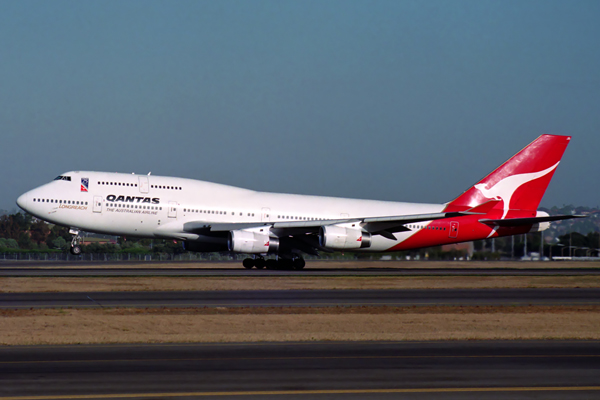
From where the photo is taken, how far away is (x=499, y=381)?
11.9 metres

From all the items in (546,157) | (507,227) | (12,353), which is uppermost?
(546,157)

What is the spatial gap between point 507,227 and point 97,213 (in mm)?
25529

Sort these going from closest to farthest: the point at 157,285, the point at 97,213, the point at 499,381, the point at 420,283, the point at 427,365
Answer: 1. the point at 499,381
2. the point at 427,365
3. the point at 157,285
4. the point at 420,283
5. the point at 97,213

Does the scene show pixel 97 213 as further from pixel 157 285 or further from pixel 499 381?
pixel 499 381

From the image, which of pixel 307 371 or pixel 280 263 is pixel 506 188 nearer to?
pixel 280 263

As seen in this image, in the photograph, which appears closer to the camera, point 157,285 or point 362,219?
point 157,285

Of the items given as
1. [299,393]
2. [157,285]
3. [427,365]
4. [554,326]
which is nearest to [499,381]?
[427,365]

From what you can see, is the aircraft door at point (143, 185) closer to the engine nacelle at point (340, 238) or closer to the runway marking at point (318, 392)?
the engine nacelle at point (340, 238)

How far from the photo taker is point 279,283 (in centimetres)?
3203

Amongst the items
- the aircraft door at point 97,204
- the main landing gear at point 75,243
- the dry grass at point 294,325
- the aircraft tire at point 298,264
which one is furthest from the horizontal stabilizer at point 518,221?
the main landing gear at point 75,243

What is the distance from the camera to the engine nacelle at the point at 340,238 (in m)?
40.7

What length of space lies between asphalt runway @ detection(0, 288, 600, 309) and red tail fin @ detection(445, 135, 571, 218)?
56.4ft

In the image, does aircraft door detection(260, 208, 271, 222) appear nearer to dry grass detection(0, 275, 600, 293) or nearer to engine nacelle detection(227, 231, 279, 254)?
engine nacelle detection(227, 231, 279, 254)

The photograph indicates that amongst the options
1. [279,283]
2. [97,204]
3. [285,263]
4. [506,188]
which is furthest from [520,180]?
[97,204]
